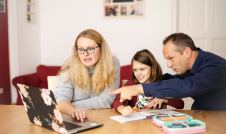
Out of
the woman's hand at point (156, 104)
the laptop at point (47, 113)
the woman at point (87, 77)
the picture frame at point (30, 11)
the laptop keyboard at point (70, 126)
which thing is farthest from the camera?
the picture frame at point (30, 11)

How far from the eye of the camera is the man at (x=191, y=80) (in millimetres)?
1532

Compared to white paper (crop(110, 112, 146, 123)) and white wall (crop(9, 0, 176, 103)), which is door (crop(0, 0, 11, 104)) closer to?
white wall (crop(9, 0, 176, 103))

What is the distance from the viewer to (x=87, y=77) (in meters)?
2.06

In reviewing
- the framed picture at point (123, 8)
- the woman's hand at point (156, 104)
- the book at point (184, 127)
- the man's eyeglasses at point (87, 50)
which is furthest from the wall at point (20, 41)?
the book at point (184, 127)

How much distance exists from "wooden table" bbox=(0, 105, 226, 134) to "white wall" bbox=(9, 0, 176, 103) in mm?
2488

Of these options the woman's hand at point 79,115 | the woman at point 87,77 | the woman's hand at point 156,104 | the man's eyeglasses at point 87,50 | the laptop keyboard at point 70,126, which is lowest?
the woman's hand at point 156,104

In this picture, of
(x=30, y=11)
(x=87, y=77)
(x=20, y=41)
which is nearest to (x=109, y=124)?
(x=87, y=77)

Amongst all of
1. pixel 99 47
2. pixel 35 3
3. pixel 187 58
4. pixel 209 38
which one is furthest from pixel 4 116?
pixel 209 38

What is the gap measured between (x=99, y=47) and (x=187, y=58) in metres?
0.64

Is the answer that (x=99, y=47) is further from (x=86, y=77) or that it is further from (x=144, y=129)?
(x=144, y=129)

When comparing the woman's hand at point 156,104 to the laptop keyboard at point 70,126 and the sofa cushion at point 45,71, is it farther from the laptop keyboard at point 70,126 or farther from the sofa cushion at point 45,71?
the sofa cushion at point 45,71

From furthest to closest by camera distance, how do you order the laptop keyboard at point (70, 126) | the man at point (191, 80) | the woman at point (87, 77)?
the woman at point (87, 77) → the man at point (191, 80) → the laptop keyboard at point (70, 126)

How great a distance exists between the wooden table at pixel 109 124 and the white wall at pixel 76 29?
98.0 inches

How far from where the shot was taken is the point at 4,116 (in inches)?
66.6
